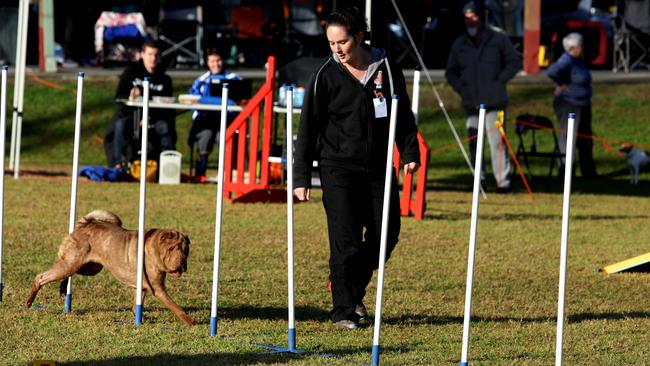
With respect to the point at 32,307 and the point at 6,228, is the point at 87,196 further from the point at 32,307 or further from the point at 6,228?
the point at 32,307

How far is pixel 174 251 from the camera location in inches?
291

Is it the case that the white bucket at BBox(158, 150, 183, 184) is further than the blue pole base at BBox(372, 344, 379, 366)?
Yes

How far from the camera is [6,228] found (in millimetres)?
11758

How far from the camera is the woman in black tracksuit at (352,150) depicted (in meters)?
7.57

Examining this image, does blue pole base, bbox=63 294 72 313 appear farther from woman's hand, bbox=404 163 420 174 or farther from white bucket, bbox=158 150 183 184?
white bucket, bbox=158 150 183 184

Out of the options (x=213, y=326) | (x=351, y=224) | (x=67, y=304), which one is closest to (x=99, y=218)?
(x=67, y=304)

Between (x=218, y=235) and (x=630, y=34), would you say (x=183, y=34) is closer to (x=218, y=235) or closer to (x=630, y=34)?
(x=630, y=34)

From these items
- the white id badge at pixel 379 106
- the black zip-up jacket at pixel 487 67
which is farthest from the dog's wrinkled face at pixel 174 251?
the black zip-up jacket at pixel 487 67

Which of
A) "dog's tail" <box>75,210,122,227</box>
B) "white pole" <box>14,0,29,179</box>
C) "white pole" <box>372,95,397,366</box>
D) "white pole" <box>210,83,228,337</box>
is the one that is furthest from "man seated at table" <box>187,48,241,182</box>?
"white pole" <box>372,95,397,366</box>

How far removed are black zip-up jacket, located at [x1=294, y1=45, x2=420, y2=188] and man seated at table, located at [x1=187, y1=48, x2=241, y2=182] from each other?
8462 millimetres

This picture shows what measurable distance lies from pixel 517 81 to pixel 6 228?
12.9 meters

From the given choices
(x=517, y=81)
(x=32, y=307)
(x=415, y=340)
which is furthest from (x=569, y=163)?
(x=517, y=81)

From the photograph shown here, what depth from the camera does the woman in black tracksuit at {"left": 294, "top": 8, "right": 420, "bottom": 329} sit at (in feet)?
24.8

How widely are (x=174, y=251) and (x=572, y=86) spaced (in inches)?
418
